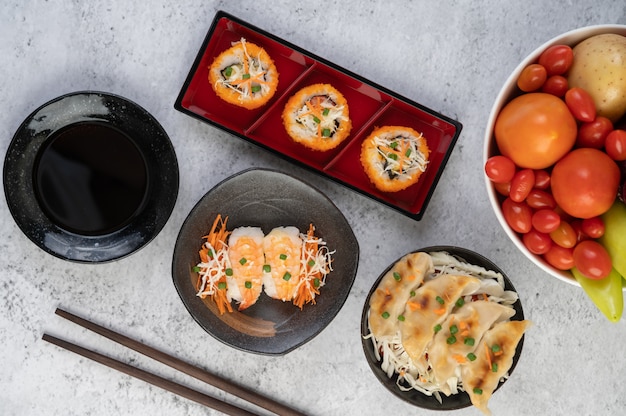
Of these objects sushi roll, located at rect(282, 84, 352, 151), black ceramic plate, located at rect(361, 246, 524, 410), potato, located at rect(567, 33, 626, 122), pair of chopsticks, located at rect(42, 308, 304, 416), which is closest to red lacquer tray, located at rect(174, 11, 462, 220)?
sushi roll, located at rect(282, 84, 352, 151)

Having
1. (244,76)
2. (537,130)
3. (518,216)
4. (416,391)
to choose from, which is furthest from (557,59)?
(416,391)

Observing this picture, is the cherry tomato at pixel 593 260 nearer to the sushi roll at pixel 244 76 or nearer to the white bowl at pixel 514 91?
the white bowl at pixel 514 91

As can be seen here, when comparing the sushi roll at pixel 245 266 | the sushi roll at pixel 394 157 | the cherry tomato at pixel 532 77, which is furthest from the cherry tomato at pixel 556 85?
the sushi roll at pixel 245 266

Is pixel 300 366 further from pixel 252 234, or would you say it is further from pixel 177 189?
pixel 177 189

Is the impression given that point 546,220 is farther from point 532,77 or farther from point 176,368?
point 176,368

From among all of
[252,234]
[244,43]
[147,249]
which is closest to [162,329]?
[147,249]

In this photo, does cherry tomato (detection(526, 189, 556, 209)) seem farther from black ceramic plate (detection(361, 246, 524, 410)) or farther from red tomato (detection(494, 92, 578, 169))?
black ceramic plate (detection(361, 246, 524, 410))

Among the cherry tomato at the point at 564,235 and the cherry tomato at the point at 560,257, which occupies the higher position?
the cherry tomato at the point at 564,235
